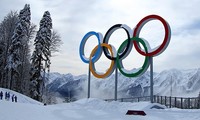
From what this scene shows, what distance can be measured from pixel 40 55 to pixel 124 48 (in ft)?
63.3

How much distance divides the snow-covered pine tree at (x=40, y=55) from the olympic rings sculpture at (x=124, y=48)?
12090 mm

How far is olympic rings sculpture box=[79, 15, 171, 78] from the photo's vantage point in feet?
77.3

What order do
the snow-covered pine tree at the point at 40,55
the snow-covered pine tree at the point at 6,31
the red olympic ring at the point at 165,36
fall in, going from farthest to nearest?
the snow-covered pine tree at the point at 6,31, the snow-covered pine tree at the point at 40,55, the red olympic ring at the point at 165,36

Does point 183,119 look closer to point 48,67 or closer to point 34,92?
point 34,92

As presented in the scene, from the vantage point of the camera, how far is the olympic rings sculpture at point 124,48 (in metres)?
23.6

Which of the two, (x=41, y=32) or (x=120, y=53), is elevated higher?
(x=41, y=32)

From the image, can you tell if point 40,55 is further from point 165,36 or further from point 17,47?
point 165,36

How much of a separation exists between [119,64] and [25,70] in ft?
99.8

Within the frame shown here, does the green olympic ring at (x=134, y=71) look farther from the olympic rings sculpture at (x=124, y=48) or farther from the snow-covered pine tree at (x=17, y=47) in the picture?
the snow-covered pine tree at (x=17, y=47)

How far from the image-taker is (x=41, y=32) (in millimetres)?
44250

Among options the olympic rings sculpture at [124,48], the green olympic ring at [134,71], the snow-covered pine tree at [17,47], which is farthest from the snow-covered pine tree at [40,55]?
the green olympic ring at [134,71]

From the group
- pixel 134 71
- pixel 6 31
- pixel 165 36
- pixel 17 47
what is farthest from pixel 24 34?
pixel 165 36

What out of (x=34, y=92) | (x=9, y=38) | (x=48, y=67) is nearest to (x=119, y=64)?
(x=34, y=92)

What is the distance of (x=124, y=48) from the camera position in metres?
27.4
